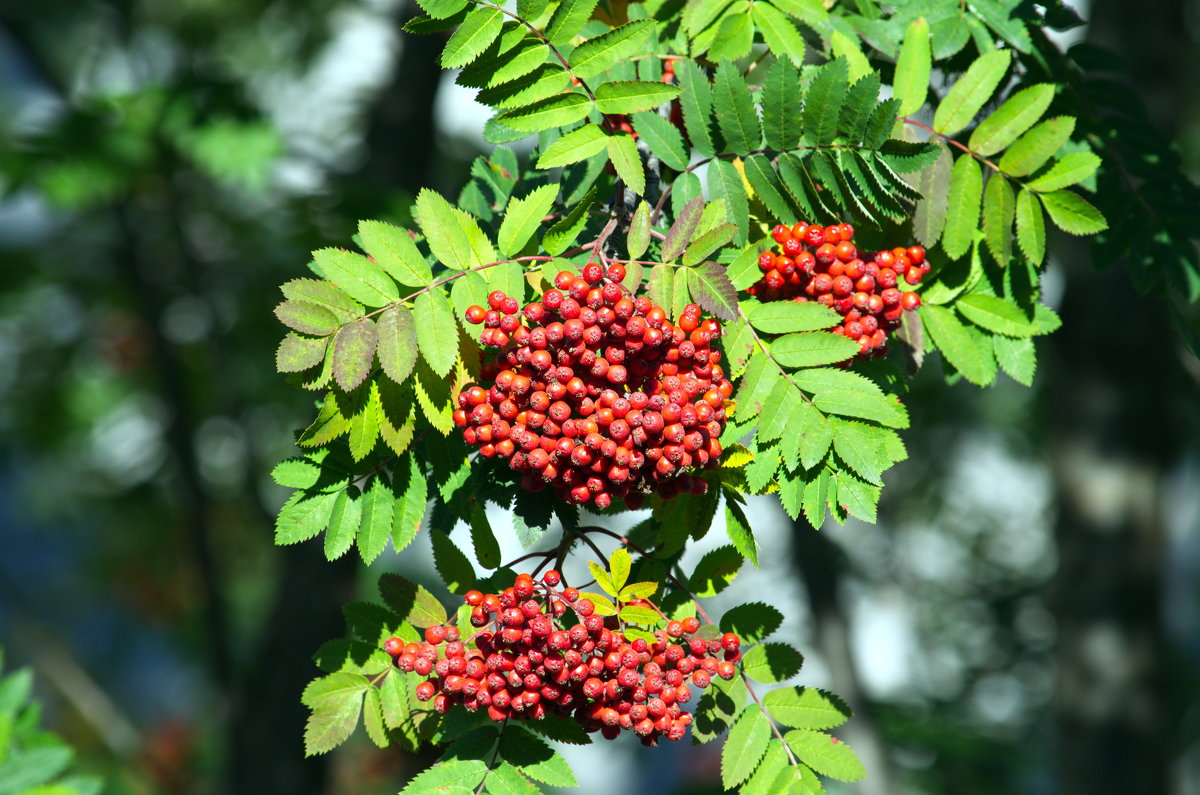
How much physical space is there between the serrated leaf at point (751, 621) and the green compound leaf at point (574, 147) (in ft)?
2.16

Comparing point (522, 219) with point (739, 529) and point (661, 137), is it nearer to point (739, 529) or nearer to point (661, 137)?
point (661, 137)

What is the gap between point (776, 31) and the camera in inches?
54.7

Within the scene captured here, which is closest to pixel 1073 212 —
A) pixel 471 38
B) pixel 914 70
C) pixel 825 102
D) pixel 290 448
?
pixel 914 70

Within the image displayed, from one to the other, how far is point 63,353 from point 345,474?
587 cm

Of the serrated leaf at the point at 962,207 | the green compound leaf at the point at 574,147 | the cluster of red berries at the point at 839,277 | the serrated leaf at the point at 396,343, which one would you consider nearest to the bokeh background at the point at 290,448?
the serrated leaf at the point at 962,207

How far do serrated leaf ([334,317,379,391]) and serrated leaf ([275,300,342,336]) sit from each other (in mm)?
15

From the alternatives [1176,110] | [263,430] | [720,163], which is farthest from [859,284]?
[263,430]

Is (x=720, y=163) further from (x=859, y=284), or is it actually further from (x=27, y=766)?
(x=27, y=766)

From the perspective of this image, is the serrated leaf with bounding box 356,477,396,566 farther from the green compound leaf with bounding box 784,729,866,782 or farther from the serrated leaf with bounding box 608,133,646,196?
the green compound leaf with bounding box 784,729,866,782

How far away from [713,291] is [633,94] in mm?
284

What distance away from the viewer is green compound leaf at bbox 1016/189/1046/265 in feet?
4.55

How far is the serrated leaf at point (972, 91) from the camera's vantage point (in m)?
1.41

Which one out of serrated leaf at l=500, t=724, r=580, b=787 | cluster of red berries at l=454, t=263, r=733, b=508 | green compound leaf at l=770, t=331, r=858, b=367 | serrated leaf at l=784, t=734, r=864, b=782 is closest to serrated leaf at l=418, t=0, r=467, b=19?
cluster of red berries at l=454, t=263, r=733, b=508

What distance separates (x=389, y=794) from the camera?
7.14 meters
